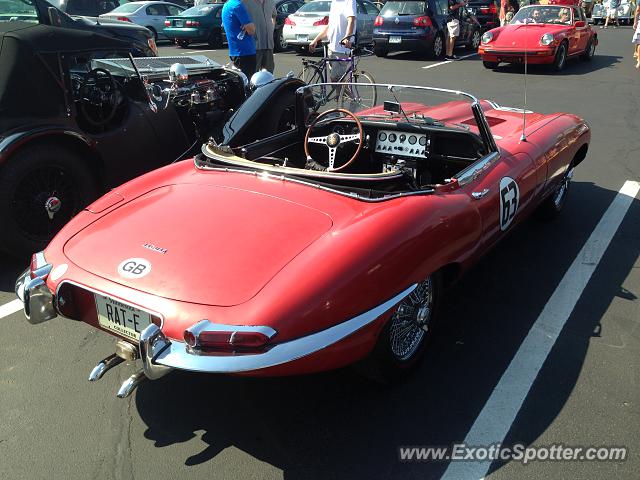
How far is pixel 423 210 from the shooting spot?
9.26ft

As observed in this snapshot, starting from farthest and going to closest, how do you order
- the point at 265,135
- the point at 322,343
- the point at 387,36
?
1. the point at 387,36
2. the point at 265,135
3. the point at 322,343

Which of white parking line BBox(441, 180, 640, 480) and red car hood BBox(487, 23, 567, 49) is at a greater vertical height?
red car hood BBox(487, 23, 567, 49)

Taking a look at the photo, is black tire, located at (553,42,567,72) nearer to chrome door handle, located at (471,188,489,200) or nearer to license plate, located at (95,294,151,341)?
chrome door handle, located at (471,188,489,200)

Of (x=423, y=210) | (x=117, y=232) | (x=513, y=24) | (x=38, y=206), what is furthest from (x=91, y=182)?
(x=513, y=24)

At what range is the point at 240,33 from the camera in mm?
7461

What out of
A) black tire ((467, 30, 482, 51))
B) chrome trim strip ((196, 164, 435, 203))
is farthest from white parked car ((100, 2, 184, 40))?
chrome trim strip ((196, 164, 435, 203))

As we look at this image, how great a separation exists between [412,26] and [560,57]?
11.8 feet

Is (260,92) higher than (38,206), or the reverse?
(260,92)

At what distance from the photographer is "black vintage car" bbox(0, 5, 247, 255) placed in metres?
4.14

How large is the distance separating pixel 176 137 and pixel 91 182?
97cm

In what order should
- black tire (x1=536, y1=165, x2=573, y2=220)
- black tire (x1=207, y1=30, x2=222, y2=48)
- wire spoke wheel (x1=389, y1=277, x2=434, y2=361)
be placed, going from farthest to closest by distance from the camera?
black tire (x1=207, y1=30, x2=222, y2=48) < black tire (x1=536, y1=165, x2=573, y2=220) < wire spoke wheel (x1=389, y1=277, x2=434, y2=361)

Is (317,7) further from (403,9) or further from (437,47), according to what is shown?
(437,47)

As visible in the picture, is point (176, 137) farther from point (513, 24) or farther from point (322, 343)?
point (513, 24)

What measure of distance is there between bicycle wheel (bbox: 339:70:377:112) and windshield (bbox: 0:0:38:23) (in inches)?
261
